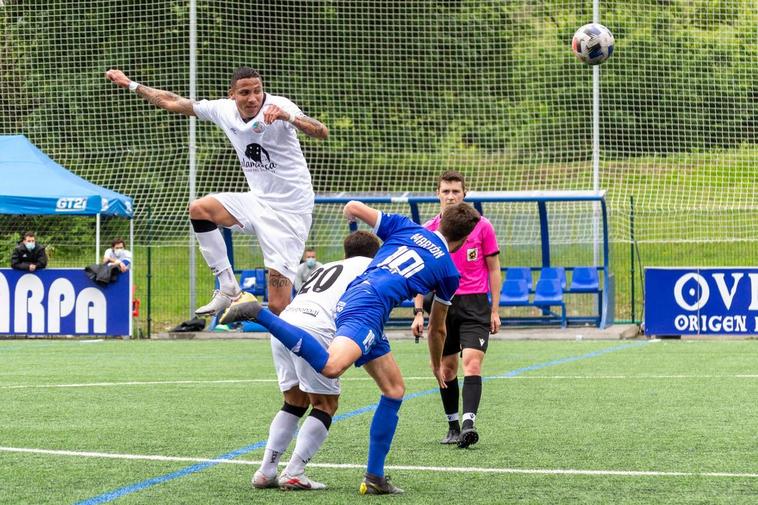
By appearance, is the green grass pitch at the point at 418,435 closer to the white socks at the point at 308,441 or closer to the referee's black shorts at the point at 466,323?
the white socks at the point at 308,441

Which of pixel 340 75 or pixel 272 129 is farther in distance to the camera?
pixel 340 75

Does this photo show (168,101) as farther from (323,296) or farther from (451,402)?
(451,402)

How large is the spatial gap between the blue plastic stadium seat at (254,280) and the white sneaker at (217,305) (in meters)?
15.0

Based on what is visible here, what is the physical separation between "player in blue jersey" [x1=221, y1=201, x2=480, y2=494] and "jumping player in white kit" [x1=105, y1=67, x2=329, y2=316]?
1389 mm

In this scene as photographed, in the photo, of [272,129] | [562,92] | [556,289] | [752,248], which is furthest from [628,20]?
[272,129]

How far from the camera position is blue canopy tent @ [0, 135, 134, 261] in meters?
21.4

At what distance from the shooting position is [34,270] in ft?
70.1

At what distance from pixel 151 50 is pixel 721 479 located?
2395 cm

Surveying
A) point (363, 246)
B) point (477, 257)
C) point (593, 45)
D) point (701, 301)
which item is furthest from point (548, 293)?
point (363, 246)

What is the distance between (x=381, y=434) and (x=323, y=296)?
2.63 ft

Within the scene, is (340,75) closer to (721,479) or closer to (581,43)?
(581,43)

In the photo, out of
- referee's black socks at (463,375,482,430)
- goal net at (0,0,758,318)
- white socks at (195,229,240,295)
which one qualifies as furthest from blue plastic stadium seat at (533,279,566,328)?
white socks at (195,229,240,295)

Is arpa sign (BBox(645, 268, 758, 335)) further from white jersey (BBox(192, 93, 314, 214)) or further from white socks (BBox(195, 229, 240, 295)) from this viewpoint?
white socks (BBox(195, 229, 240, 295))

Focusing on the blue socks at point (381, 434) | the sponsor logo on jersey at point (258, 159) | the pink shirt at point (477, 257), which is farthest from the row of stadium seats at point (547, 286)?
the blue socks at point (381, 434)
